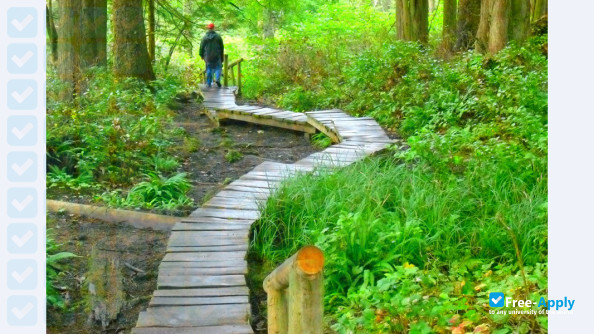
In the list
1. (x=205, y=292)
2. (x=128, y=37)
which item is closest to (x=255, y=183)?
(x=205, y=292)

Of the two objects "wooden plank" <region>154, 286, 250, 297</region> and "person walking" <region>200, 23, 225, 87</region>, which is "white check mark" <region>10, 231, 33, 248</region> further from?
"person walking" <region>200, 23, 225, 87</region>

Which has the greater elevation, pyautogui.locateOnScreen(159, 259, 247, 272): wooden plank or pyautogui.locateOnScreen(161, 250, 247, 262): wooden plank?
pyautogui.locateOnScreen(161, 250, 247, 262): wooden plank

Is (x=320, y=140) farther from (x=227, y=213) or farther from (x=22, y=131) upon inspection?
(x=22, y=131)

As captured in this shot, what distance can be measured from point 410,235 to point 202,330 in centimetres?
207

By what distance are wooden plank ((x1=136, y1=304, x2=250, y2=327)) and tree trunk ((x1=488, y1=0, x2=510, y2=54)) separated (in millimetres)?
8980

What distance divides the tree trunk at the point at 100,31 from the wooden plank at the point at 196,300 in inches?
416

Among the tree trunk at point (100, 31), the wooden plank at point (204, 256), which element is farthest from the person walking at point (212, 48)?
the wooden plank at point (204, 256)

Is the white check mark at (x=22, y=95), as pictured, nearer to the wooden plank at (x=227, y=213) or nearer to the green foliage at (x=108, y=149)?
the wooden plank at (x=227, y=213)

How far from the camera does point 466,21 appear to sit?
15.7 m

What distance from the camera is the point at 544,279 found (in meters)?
4.50

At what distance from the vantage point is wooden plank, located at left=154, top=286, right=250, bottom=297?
4.81 m

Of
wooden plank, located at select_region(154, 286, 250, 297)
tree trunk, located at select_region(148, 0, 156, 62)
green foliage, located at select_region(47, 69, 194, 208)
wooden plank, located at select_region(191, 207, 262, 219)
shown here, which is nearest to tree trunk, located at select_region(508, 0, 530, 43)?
green foliage, located at select_region(47, 69, 194, 208)

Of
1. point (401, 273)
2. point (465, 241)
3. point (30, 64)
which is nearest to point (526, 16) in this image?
point (465, 241)

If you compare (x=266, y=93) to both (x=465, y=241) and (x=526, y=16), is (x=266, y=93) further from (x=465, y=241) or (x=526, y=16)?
(x=465, y=241)
